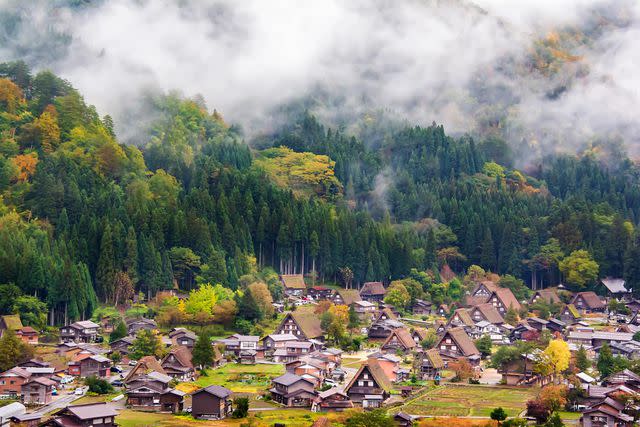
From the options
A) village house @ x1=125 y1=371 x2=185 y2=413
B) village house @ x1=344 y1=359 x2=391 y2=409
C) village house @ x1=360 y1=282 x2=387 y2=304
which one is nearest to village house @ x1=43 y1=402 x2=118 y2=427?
village house @ x1=125 y1=371 x2=185 y2=413

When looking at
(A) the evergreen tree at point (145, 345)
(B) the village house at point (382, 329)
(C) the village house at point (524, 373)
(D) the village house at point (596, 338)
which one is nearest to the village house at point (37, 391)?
(A) the evergreen tree at point (145, 345)

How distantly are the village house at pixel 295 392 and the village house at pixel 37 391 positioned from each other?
1305 cm

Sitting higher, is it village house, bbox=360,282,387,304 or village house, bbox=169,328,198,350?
village house, bbox=360,282,387,304

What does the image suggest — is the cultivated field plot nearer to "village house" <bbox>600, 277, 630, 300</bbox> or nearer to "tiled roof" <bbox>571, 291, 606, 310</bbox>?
"tiled roof" <bbox>571, 291, 606, 310</bbox>

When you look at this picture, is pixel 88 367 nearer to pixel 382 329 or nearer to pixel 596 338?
pixel 382 329

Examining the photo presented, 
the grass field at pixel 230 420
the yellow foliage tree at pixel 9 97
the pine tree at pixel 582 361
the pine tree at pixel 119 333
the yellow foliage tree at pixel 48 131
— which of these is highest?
the yellow foliage tree at pixel 9 97

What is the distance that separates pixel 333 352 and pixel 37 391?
2156 centimetres

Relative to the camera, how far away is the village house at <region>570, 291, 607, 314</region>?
3910 inches

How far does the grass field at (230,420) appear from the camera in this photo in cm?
5559

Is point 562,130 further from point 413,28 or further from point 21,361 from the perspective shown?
point 21,361

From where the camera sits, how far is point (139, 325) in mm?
79438

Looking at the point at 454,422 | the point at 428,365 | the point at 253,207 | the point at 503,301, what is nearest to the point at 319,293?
the point at 253,207

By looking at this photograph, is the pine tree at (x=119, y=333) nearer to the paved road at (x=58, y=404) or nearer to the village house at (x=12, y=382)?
the paved road at (x=58, y=404)

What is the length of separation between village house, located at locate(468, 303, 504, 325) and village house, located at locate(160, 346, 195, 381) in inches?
1157
